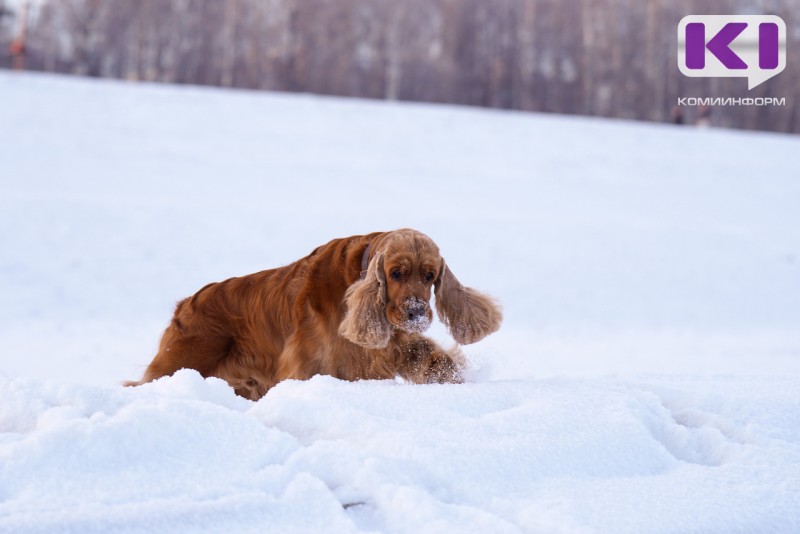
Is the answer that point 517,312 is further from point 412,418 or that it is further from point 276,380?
point 412,418

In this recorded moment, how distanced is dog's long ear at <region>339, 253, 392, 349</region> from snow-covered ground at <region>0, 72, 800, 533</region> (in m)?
0.37

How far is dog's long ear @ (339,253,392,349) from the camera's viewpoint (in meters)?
3.26

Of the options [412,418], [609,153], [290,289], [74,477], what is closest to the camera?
[74,477]

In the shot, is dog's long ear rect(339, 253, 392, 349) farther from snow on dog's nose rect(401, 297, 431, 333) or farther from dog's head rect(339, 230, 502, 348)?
snow on dog's nose rect(401, 297, 431, 333)

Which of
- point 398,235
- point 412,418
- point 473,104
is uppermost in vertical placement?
point 473,104

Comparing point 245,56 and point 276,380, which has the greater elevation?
point 245,56

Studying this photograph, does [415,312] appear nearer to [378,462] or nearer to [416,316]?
[416,316]

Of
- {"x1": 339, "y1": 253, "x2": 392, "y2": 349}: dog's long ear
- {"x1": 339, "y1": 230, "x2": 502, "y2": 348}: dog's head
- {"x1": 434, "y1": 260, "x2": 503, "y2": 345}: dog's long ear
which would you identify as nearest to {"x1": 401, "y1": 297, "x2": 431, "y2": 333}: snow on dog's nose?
{"x1": 339, "y1": 230, "x2": 502, "y2": 348}: dog's head

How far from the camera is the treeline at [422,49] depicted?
2439cm

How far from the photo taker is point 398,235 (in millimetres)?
3365

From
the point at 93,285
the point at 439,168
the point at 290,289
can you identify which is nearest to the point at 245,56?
the point at 439,168

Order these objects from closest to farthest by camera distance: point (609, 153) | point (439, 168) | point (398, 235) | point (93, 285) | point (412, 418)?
point (412, 418), point (398, 235), point (93, 285), point (439, 168), point (609, 153)

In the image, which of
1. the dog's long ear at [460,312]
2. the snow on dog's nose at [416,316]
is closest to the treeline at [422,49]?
the dog's long ear at [460,312]

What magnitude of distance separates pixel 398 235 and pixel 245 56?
22311 mm
